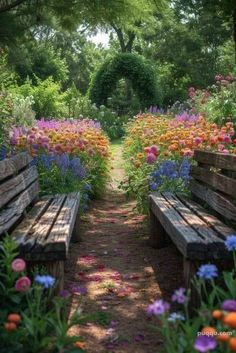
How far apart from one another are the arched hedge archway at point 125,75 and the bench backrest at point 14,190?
1643 cm

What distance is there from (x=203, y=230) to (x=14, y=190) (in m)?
1.70

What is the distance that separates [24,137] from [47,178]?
0.74 meters

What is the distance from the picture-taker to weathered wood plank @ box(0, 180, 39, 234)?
3.61m

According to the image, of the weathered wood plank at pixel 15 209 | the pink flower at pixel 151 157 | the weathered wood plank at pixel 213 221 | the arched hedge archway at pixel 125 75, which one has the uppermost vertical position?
the arched hedge archway at pixel 125 75

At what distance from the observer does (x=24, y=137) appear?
6938 mm

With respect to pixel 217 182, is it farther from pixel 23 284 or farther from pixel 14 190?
pixel 23 284

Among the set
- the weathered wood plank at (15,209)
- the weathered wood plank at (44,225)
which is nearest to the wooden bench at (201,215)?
the weathered wood plank at (44,225)

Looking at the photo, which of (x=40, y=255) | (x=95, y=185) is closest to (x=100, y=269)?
(x=40, y=255)

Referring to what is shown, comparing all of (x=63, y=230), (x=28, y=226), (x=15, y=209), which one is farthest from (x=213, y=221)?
(x=15, y=209)

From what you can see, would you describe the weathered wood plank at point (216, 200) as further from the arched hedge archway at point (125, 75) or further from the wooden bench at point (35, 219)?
the arched hedge archway at point (125, 75)

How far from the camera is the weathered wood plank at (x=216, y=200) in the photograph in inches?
156

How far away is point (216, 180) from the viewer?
453 cm

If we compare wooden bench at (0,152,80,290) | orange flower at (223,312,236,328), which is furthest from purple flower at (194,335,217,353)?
wooden bench at (0,152,80,290)

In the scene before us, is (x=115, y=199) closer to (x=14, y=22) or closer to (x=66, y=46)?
(x=14, y=22)
